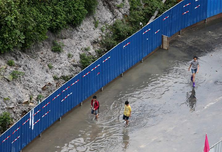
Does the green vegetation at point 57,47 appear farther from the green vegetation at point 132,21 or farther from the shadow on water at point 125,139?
the shadow on water at point 125,139

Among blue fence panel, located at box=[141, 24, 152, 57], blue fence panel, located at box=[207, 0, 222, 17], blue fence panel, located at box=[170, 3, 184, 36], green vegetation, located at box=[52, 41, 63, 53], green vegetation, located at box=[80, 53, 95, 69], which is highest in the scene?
blue fence panel, located at box=[207, 0, 222, 17]

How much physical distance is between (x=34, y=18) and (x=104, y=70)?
4.08m

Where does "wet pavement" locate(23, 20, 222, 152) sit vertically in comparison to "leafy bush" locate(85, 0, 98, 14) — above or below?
below

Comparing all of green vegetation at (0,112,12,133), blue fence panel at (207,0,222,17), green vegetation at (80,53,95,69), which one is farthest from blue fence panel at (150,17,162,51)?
green vegetation at (0,112,12,133)

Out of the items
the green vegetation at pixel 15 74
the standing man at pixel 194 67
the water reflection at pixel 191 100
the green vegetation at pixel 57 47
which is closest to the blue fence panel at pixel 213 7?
the standing man at pixel 194 67

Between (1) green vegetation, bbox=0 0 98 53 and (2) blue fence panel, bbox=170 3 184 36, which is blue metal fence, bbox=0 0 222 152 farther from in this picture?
(1) green vegetation, bbox=0 0 98 53

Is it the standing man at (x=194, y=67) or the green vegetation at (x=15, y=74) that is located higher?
the standing man at (x=194, y=67)

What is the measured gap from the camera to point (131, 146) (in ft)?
72.0

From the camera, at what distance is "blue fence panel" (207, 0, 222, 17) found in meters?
31.2

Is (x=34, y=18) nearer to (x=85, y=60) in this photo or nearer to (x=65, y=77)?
(x=65, y=77)

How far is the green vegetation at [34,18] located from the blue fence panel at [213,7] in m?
6.95

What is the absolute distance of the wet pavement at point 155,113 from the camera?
22.1 meters

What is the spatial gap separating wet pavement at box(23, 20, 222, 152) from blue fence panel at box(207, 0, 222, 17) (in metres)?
3.15

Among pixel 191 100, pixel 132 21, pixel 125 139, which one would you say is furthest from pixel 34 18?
pixel 191 100
